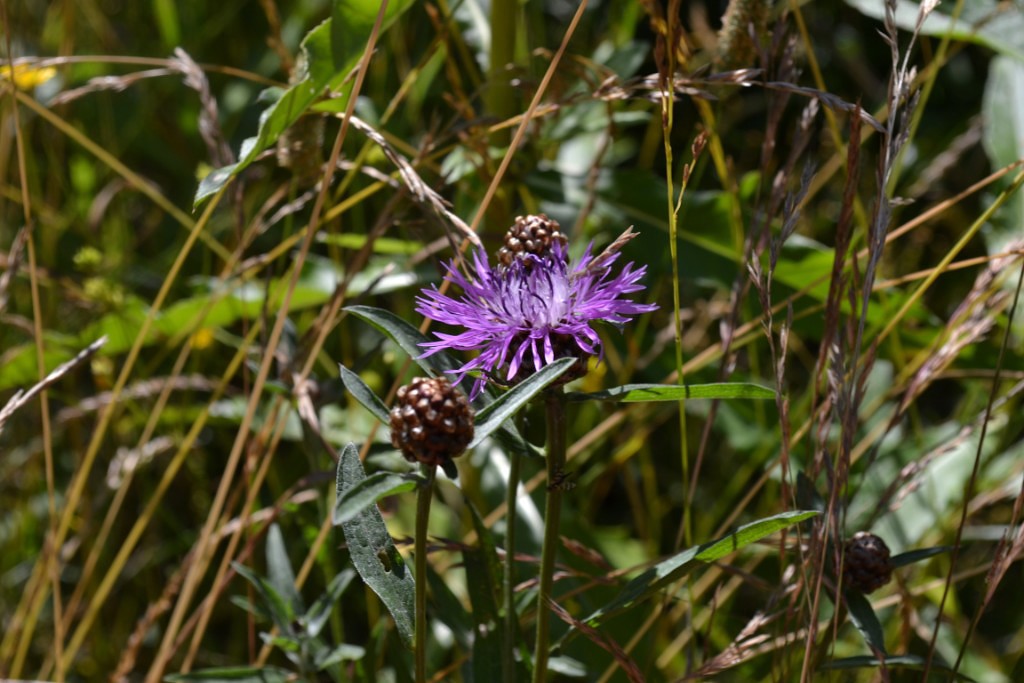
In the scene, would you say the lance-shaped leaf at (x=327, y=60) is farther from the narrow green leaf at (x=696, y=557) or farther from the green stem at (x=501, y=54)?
the narrow green leaf at (x=696, y=557)

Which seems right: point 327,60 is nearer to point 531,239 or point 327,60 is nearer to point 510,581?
point 531,239

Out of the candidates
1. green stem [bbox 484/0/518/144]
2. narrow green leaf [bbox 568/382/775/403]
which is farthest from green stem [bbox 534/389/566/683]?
green stem [bbox 484/0/518/144]

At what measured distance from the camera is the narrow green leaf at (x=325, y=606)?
3.71ft

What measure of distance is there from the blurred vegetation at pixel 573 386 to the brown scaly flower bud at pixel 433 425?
0.79 ft

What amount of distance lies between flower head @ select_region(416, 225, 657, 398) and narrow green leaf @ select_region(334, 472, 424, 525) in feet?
0.44

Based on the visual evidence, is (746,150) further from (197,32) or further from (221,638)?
(221,638)

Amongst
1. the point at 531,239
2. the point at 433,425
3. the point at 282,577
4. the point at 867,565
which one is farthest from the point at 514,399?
the point at 282,577

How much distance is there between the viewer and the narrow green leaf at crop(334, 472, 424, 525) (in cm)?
73

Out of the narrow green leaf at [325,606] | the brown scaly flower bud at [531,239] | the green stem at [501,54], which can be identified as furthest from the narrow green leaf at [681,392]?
the green stem at [501,54]

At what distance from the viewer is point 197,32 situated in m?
2.23

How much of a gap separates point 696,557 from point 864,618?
0.23 m

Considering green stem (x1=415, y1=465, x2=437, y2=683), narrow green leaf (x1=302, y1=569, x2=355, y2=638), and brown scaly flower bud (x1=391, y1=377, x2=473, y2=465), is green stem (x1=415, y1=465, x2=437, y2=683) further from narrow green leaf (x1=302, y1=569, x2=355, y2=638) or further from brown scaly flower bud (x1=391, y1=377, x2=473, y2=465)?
narrow green leaf (x1=302, y1=569, x2=355, y2=638)

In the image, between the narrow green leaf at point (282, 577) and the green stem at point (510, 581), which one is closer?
the green stem at point (510, 581)

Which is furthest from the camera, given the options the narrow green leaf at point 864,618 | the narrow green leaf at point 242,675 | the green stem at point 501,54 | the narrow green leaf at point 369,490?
the green stem at point 501,54
